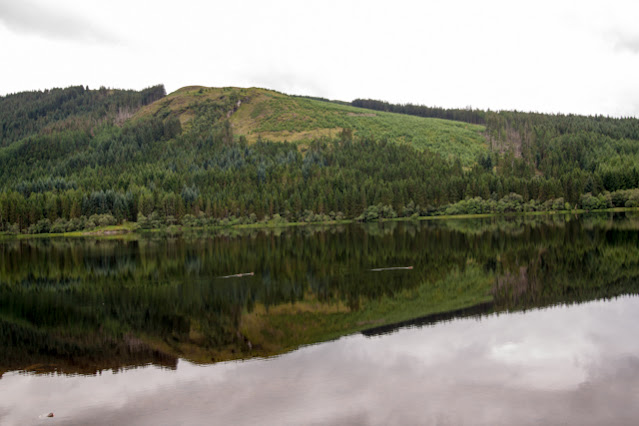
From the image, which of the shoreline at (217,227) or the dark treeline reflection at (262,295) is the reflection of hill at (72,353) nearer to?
the dark treeline reflection at (262,295)

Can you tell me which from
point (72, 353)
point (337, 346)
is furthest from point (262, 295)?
point (72, 353)

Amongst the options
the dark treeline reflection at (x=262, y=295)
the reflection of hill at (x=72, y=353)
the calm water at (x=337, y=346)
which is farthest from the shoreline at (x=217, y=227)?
the reflection of hill at (x=72, y=353)

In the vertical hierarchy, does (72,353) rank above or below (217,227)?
above

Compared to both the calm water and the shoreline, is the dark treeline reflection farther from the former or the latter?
the shoreline

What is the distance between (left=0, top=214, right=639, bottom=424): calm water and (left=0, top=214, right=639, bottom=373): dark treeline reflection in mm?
189

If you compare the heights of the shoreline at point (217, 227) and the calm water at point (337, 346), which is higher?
the calm water at point (337, 346)

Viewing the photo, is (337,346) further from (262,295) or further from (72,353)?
(72,353)

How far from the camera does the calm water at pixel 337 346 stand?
19422 millimetres

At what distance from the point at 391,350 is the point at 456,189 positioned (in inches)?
6299

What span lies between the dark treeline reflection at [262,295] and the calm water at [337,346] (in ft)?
0.62

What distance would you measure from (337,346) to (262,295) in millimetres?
14542

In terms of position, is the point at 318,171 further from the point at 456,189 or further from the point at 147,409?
the point at 147,409

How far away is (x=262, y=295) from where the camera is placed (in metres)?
39.9

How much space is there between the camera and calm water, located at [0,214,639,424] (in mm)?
19422
